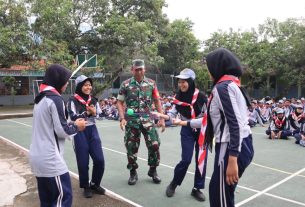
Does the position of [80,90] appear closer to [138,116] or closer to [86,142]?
[86,142]

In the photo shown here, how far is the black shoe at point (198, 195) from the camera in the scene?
4.23m

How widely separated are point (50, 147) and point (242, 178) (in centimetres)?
340

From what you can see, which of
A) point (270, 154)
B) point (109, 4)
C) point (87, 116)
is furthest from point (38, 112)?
point (109, 4)

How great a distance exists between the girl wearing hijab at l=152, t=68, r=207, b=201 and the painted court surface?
19 cm

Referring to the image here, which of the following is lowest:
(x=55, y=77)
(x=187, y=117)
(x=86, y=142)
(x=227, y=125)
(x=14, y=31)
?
(x=86, y=142)

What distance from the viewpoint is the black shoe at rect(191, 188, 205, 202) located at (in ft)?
13.9

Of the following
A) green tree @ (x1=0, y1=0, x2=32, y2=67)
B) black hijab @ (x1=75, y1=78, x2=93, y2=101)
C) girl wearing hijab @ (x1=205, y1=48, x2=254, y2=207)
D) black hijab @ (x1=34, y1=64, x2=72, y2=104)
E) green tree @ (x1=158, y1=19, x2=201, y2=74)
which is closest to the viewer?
girl wearing hijab @ (x1=205, y1=48, x2=254, y2=207)

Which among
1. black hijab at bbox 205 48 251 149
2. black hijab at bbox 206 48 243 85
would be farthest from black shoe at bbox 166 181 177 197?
black hijab at bbox 206 48 243 85

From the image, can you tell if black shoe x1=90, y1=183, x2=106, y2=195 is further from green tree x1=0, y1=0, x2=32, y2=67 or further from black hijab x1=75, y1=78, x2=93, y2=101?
green tree x1=0, y1=0, x2=32, y2=67

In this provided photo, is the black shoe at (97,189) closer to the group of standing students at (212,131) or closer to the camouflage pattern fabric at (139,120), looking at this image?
the camouflage pattern fabric at (139,120)

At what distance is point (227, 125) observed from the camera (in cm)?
260

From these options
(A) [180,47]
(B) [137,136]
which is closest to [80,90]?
(B) [137,136]

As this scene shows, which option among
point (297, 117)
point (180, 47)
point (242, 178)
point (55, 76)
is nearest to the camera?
point (55, 76)

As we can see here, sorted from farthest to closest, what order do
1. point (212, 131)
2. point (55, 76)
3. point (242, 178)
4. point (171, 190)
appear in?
point (242, 178) → point (171, 190) → point (55, 76) → point (212, 131)
